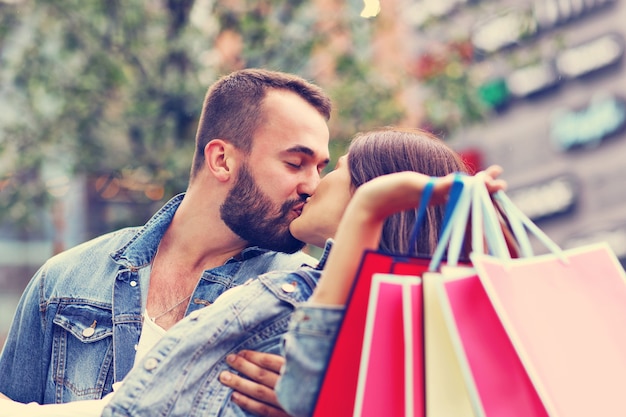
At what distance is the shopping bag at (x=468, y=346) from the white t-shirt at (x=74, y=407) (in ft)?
2.57

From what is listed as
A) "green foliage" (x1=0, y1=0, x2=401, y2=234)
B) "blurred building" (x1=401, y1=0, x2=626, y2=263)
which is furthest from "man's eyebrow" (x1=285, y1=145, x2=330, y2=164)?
"blurred building" (x1=401, y1=0, x2=626, y2=263)

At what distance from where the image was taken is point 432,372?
1.64 metres

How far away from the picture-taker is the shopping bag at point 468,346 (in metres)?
1.56

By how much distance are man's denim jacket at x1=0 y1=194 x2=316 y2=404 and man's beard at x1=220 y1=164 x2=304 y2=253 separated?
0.05 meters

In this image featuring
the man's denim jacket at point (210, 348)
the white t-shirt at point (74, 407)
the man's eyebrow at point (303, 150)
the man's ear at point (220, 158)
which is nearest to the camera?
the man's denim jacket at point (210, 348)

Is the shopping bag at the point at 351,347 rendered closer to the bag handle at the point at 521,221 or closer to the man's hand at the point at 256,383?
the bag handle at the point at 521,221

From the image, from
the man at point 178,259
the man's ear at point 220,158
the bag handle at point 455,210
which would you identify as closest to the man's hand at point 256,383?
the bag handle at point 455,210

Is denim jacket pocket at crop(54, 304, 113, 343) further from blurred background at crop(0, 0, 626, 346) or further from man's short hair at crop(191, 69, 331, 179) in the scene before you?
blurred background at crop(0, 0, 626, 346)

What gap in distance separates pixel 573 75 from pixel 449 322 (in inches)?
547

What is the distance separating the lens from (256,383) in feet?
6.73

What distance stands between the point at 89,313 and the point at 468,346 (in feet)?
5.61

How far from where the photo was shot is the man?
289cm

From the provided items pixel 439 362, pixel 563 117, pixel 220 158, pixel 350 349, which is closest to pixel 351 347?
pixel 350 349

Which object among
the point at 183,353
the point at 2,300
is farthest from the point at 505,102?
the point at 183,353
